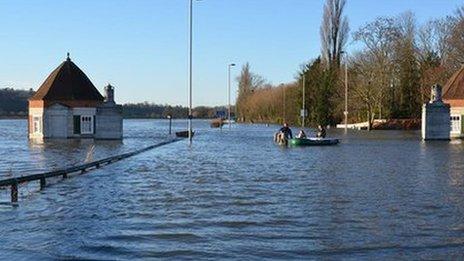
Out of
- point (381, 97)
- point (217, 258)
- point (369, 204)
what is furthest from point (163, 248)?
point (381, 97)

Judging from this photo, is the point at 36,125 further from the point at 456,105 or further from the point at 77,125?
the point at 456,105

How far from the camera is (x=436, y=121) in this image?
5238 cm

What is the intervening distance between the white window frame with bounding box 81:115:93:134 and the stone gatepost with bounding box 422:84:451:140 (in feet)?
89.9

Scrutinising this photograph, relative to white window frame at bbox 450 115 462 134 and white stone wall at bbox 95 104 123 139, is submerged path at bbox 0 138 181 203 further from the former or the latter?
white window frame at bbox 450 115 462 134

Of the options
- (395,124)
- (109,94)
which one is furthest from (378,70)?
(109,94)

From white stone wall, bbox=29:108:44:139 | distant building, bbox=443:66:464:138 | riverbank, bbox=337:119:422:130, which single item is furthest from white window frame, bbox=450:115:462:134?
white stone wall, bbox=29:108:44:139

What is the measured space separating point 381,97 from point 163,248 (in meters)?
72.9

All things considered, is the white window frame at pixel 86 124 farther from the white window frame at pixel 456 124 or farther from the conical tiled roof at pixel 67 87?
the white window frame at pixel 456 124

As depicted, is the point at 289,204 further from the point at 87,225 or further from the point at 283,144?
the point at 283,144

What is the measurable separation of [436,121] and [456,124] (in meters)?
5.96

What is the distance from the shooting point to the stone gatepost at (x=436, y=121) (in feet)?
172

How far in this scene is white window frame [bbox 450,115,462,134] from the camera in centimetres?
5691

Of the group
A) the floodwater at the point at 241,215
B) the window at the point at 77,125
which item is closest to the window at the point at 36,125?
the window at the point at 77,125

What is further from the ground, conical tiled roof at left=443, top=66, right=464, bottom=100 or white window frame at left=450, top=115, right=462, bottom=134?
conical tiled roof at left=443, top=66, right=464, bottom=100
